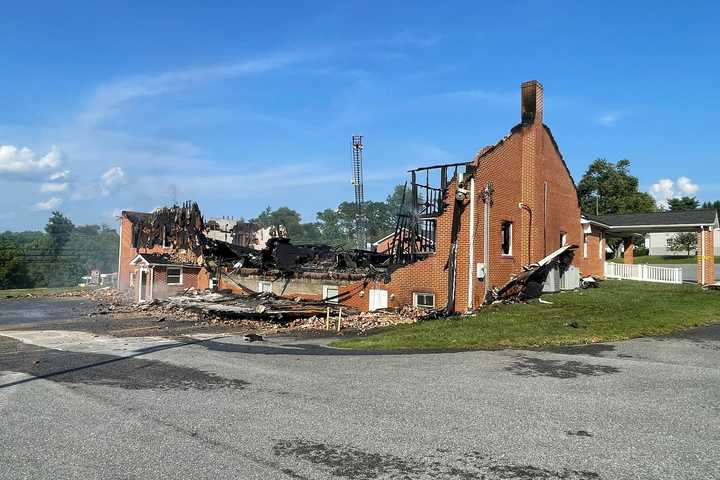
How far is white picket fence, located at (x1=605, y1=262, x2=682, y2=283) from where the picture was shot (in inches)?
1048

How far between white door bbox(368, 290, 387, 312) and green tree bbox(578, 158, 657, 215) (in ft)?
175

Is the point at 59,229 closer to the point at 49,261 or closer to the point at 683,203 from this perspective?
the point at 49,261

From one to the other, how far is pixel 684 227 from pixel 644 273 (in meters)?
3.02

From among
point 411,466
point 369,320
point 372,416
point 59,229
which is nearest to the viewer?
point 411,466

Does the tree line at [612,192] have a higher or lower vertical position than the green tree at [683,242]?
higher

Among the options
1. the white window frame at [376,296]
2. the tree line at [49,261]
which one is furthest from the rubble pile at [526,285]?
the tree line at [49,261]

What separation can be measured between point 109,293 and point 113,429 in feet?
111

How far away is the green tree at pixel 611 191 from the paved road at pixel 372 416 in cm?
5874

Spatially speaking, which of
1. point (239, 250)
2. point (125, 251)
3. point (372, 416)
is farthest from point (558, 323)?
point (125, 251)

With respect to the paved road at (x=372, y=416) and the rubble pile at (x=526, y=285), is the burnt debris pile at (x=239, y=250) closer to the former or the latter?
the rubble pile at (x=526, y=285)

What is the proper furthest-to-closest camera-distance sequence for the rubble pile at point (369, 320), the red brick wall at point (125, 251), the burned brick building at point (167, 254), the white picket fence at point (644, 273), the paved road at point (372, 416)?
the red brick wall at point (125, 251)
the burned brick building at point (167, 254)
the white picket fence at point (644, 273)
the rubble pile at point (369, 320)
the paved road at point (372, 416)

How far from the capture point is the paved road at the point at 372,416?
499cm

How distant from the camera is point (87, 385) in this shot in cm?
870

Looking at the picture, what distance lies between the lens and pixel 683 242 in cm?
5762
